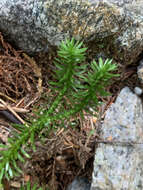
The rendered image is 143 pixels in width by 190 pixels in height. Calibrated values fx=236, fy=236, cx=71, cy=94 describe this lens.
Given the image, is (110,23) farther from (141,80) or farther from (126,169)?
(126,169)

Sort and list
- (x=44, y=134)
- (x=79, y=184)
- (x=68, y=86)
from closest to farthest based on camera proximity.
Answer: (x=68, y=86) < (x=44, y=134) < (x=79, y=184)

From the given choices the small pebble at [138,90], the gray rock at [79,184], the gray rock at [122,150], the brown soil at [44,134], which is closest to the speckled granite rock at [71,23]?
the brown soil at [44,134]

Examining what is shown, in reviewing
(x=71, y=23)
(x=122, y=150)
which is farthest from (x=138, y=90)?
(x=71, y=23)

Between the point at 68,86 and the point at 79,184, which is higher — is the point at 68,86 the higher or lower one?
the higher one

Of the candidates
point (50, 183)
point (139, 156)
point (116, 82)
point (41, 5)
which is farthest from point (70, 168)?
point (41, 5)

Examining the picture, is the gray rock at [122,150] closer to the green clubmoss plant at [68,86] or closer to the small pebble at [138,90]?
the small pebble at [138,90]

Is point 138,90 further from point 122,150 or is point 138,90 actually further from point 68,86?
point 68,86
